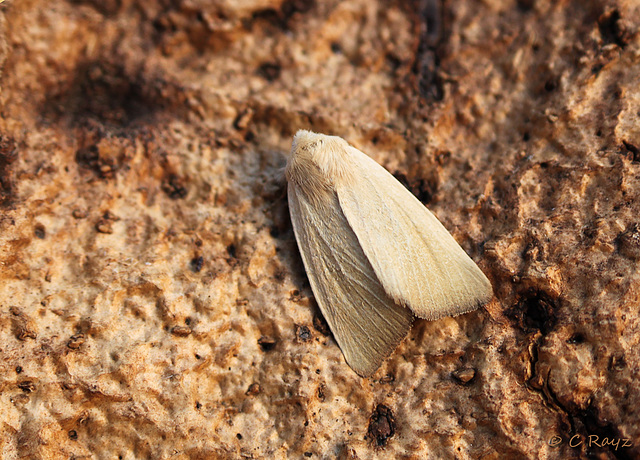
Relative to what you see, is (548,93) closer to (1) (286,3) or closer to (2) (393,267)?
(2) (393,267)

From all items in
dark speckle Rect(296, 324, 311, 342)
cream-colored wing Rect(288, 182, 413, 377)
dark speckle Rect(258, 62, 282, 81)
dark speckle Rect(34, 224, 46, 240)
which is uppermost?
dark speckle Rect(258, 62, 282, 81)

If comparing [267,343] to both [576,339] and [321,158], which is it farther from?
[576,339]

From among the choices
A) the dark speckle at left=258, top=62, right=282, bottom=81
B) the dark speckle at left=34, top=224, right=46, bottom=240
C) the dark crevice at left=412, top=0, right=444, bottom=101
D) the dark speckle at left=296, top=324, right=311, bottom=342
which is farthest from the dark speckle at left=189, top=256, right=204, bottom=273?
the dark crevice at left=412, top=0, right=444, bottom=101

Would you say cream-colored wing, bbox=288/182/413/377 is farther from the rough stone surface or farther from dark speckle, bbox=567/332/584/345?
dark speckle, bbox=567/332/584/345

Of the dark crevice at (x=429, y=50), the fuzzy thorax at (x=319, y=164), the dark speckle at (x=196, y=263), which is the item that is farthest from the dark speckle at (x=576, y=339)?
the dark speckle at (x=196, y=263)

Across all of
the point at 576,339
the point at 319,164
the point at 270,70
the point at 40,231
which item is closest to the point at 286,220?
the point at 319,164

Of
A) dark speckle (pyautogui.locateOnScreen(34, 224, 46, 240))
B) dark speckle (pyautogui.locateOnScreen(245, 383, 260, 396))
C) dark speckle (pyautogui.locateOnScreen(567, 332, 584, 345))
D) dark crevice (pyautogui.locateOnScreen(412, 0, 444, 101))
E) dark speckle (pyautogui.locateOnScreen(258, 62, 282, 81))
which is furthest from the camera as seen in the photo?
dark speckle (pyautogui.locateOnScreen(258, 62, 282, 81))

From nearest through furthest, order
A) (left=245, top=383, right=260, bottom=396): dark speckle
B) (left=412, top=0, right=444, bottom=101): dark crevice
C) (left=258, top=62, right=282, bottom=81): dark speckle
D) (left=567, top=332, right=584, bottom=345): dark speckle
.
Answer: (left=567, top=332, right=584, bottom=345): dark speckle, (left=245, top=383, right=260, bottom=396): dark speckle, (left=412, top=0, right=444, bottom=101): dark crevice, (left=258, top=62, right=282, bottom=81): dark speckle

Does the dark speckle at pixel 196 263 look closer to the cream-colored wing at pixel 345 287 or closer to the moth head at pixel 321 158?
the cream-colored wing at pixel 345 287
